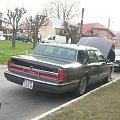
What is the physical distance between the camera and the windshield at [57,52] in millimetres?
10172

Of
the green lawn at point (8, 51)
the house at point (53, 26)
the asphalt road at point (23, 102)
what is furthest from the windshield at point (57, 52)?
the house at point (53, 26)

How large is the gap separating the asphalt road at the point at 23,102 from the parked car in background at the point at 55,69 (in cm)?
37

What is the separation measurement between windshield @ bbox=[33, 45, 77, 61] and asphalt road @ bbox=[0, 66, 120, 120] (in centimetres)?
116

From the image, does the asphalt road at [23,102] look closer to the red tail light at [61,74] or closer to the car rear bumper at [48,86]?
the car rear bumper at [48,86]

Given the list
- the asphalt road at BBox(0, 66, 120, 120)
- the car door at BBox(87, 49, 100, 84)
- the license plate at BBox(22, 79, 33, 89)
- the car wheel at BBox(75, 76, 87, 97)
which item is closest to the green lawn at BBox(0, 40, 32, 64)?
the car door at BBox(87, 49, 100, 84)

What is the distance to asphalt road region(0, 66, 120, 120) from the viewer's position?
7312mm

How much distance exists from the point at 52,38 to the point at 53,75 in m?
49.4

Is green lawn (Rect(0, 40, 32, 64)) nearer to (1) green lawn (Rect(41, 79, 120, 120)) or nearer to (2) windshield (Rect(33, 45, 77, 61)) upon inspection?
(2) windshield (Rect(33, 45, 77, 61))

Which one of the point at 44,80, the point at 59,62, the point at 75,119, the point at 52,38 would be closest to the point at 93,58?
the point at 59,62

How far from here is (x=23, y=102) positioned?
855 centimetres

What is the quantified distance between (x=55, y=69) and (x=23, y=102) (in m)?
1.16

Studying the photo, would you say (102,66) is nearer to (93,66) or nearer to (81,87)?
(93,66)

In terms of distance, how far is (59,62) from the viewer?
940 centimetres

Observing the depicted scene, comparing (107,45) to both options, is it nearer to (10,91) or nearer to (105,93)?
(105,93)
